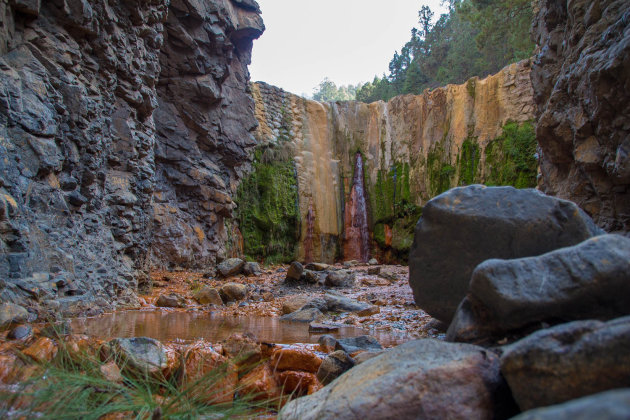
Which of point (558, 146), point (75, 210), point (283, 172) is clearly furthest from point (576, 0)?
point (283, 172)

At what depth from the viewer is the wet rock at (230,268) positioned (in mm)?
9516

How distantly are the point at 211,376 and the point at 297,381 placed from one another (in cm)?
73

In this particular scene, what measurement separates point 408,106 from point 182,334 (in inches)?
582

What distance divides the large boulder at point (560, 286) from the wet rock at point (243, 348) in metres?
1.46

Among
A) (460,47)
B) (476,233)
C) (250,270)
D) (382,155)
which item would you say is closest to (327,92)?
(460,47)

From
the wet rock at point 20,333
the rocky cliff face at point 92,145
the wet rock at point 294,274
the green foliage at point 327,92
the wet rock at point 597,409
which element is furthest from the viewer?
the green foliage at point 327,92

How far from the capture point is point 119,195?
6125mm

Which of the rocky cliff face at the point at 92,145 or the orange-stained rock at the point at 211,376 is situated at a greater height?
the rocky cliff face at the point at 92,145

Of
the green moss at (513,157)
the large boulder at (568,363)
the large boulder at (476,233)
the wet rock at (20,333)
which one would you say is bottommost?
the wet rock at (20,333)

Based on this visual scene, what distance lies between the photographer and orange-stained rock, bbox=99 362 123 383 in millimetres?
1830

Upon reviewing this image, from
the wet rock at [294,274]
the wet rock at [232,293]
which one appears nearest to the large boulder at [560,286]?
the wet rock at [232,293]

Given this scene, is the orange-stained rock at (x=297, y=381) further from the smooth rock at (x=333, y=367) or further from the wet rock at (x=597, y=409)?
the wet rock at (x=597, y=409)

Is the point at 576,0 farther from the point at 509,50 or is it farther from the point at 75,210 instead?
the point at 509,50

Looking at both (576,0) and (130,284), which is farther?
(130,284)
